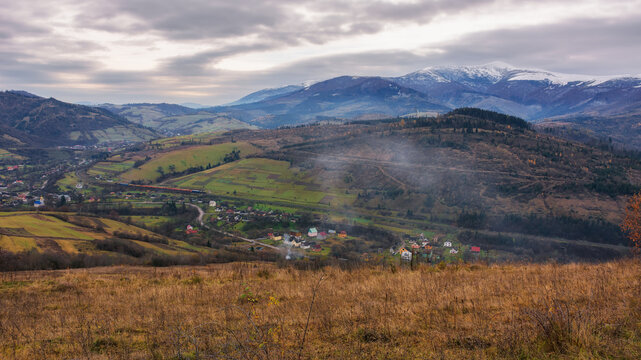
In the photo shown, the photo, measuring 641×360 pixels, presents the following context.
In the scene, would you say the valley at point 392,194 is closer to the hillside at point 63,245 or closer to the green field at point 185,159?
the green field at point 185,159

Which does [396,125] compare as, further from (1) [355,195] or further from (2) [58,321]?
(2) [58,321]

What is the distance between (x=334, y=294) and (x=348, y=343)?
313cm

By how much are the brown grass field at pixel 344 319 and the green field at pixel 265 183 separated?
78.1 meters

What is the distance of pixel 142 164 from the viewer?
139m

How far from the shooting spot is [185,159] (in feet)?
474

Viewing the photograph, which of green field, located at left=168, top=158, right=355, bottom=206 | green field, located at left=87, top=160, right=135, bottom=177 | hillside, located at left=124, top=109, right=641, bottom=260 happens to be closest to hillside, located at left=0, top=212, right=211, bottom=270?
hillside, located at left=124, top=109, right=641, bottom=260

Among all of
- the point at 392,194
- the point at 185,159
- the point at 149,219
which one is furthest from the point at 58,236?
the point at 185,159

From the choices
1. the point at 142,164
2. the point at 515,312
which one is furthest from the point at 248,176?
the point at 515,312

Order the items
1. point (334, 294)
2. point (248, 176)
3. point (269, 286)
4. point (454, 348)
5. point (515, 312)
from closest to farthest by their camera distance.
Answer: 1. point (454, 348)
2. point (515, 312)
3. point (334, 294)
4. point (269, 286)
5. point (248, 176)

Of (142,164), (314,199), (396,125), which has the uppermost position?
(396,125)

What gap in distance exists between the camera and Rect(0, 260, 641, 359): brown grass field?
435 cm

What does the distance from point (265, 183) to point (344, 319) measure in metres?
103

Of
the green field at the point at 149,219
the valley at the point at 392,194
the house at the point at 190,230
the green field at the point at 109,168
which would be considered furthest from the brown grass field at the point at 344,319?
the green field at the point at 109,168

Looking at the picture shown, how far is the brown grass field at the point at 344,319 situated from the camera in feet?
14.3
